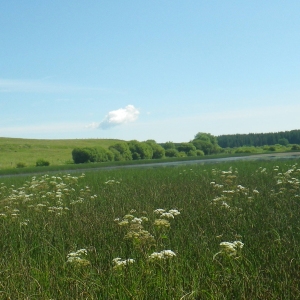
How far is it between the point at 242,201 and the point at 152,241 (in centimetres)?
422

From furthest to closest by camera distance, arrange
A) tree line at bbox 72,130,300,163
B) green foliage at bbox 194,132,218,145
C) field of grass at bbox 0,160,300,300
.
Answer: green foliage at bbox 194,132,218,145, tree line at bbox 72,130,300,163, field of grass at bbox 0,160,300,300

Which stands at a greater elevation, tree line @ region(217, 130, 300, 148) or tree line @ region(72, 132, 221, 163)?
tree line @ region(217, 130, 300, 148)

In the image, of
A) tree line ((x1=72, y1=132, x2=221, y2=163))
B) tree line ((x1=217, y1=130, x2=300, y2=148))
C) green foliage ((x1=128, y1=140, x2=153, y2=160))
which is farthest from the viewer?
tree line ((x1=217, y1=130, x2=300, y2=148))

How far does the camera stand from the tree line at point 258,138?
152 metres

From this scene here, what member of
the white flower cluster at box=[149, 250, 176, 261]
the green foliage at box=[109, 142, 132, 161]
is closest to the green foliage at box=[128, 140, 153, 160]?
the green foliage at box=[109, 142, 132, 161]

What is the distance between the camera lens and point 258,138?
159375 millimetres

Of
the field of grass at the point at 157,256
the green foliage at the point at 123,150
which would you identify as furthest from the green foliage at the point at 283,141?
the field of grass at the point at 157,256

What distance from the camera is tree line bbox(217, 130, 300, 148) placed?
152m

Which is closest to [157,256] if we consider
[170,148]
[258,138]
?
[170,148]

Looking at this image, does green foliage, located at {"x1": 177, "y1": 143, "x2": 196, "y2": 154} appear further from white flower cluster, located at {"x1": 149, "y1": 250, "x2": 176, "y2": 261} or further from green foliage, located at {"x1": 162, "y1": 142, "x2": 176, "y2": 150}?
white flower cluster, located at {"x1": 149, "y1": 250, "x2": 176, "y2": 261}

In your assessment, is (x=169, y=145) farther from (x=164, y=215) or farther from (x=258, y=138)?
(x=164, y=215)

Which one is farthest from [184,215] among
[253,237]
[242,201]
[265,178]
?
[265,178]

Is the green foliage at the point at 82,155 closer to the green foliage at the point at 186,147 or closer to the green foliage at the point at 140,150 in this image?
the green foliage at the point at 140,150

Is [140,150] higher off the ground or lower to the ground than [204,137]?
lower
